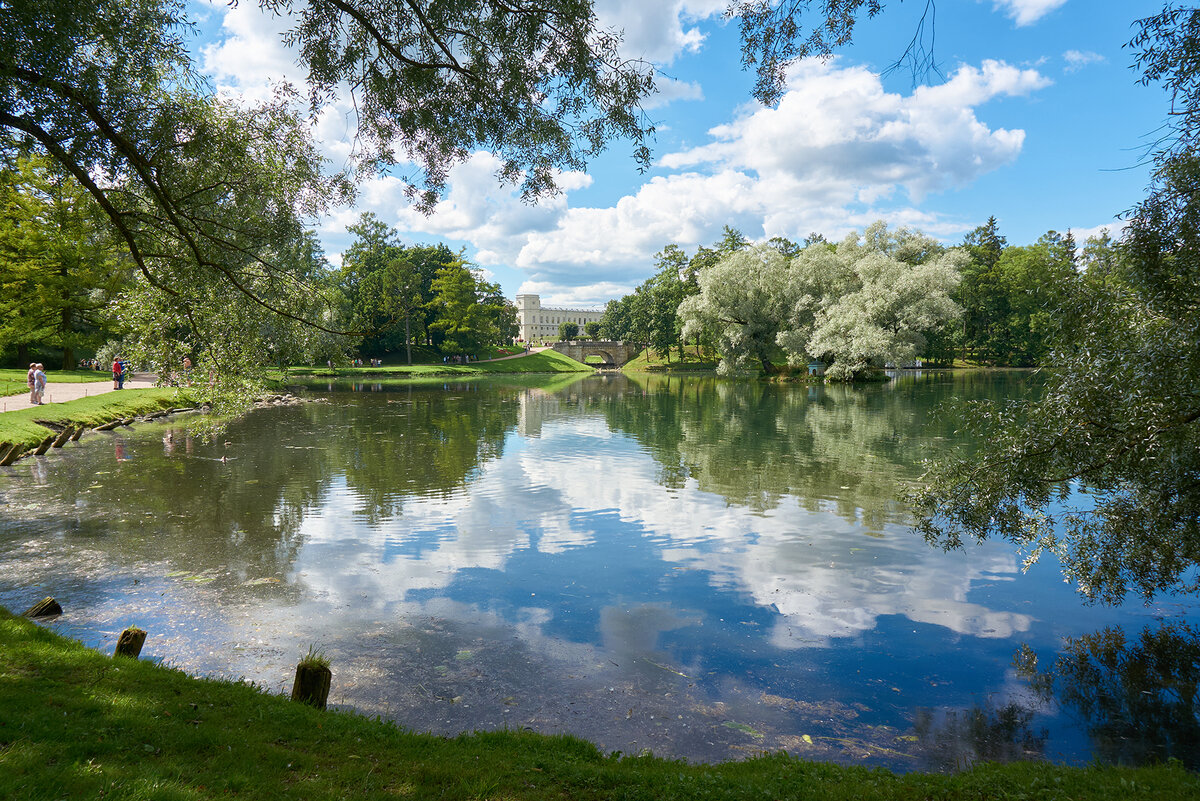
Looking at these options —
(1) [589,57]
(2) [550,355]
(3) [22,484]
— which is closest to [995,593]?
(1) [589,57]

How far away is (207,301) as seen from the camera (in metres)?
11.6

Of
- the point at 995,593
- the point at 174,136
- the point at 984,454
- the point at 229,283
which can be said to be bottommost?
Result: the point at 995,593

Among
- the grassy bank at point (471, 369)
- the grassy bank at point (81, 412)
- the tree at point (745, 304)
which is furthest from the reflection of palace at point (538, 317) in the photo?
the grassy bank at point (81, 412)

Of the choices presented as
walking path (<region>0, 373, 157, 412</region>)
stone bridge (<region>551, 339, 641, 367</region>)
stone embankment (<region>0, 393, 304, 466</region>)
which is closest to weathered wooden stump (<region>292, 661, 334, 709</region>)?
stone embankment (<region>0, 393, 304, 466</region>)

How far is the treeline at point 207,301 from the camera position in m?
12.1

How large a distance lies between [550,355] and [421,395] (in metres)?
55.0

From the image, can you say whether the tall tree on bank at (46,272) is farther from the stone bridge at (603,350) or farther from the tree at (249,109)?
the stone bridge at (603,350)

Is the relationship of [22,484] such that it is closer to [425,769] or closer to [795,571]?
[425,769]

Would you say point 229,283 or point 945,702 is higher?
point 229,283

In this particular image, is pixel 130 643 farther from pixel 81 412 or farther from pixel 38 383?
pixel 38 383

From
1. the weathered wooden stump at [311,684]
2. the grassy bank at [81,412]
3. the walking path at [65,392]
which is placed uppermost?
the walking path at [65,392]

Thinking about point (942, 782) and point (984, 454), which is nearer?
point (942, 782)

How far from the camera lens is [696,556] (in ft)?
37.3

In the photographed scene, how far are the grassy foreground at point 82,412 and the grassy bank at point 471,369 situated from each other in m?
10.6
